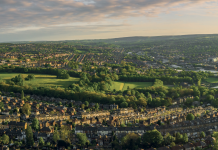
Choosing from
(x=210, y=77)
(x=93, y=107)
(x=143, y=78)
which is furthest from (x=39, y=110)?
(x=210, y=77)

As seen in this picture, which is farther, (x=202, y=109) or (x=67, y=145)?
(x=202, y=109)

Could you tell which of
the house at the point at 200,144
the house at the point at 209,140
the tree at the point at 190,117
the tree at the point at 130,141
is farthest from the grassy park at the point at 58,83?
the house at the point at 200,144

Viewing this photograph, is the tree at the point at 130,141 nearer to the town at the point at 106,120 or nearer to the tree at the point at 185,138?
the town at the point at 106,120

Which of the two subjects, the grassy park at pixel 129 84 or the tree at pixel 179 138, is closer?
the tree at pixel 179 138

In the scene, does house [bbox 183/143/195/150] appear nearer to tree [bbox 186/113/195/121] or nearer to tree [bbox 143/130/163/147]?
tree [bbox 143/130/163/147]

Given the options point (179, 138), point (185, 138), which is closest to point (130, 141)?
point (179, 138)

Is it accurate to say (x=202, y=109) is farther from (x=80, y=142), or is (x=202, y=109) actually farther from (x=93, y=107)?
(x=80, y=142)

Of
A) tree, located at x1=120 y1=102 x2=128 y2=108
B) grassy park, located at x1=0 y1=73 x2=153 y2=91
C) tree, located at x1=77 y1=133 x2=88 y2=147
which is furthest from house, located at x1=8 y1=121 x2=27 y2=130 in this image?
grassy park, located at x1=0 y1=73 x2=153 y2=91

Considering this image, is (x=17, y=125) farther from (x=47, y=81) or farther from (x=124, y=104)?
(x=47, y=81)
